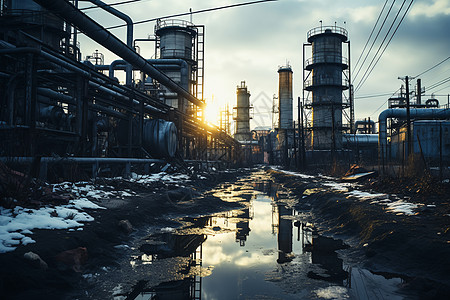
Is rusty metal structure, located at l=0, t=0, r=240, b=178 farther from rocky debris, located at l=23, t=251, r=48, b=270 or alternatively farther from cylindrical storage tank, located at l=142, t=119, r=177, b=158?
rocky debris, located at l=23, t=251, r=48, b=270

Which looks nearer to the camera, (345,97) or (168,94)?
(168,94)

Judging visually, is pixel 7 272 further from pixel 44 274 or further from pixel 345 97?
pixel 345 97

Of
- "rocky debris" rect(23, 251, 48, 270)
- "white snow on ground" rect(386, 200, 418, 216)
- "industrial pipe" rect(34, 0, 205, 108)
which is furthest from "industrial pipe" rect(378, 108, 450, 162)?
"rocky debris" rect(23, 251, 48, 270)

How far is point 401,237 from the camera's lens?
432 cm

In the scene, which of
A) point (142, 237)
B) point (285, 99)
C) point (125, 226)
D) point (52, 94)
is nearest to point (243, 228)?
point (142, 237)

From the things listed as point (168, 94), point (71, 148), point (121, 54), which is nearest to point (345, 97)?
point (168, 94)

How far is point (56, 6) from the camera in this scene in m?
8.07

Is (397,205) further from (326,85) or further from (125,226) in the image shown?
Answer: (326,85)

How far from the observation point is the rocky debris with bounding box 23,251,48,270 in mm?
3029

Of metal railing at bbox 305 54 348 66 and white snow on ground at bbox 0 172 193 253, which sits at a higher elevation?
metal railing at bbox 305 54 348 66

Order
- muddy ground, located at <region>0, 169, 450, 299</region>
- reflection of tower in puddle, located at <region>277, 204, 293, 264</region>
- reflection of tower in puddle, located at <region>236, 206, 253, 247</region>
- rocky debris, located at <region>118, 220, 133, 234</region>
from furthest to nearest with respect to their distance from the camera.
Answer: reflection of tower in puddle, located at <region>236, 206, 253, 247</region>, rocky debris, located at <region>118, 220, 133, 234</region>, reflection of tower in puddle, located at <region>277, 204, 293, 264</region>, muddy ground, located at <region>0, 169, 450, 299</region>

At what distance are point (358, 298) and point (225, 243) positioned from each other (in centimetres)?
→ 248

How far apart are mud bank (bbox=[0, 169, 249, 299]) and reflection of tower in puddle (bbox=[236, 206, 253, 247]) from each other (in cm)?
149

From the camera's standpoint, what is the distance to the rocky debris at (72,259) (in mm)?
3361
